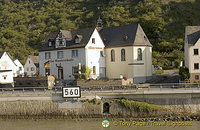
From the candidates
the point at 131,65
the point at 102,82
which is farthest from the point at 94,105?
the point at 131,65

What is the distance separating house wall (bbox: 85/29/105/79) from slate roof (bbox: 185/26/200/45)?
45.1 feet

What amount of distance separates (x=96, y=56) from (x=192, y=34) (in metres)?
15.3

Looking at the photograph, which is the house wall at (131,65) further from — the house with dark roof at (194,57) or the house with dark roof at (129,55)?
the house with dark roof at (194,57)

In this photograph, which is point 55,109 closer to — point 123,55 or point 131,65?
point 131,65

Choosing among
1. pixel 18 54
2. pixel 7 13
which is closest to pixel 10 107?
pixel 18 54

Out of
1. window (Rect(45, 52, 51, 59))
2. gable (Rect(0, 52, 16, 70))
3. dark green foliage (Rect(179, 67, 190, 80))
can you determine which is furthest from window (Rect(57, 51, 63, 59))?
gable (Rect(0, 52, 16, 70))

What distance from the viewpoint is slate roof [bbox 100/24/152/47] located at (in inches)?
1918

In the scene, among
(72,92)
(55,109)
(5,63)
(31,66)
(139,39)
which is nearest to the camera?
(72,92)

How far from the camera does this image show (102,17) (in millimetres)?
104438

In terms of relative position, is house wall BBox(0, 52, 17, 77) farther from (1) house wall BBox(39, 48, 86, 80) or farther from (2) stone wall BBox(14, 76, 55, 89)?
(2) stone wall BBox(14, 76, 55, 89)

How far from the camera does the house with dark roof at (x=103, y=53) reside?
4828cm

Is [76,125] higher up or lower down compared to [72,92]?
lower down

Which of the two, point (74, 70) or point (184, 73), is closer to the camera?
point (184, 73)

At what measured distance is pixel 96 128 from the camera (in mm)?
31141
